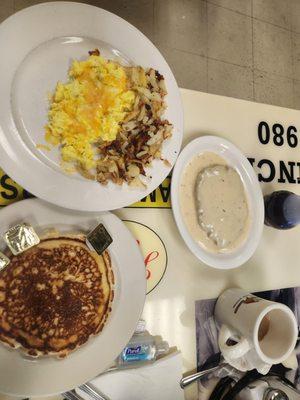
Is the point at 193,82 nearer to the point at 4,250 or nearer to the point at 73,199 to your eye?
the point at 73,199

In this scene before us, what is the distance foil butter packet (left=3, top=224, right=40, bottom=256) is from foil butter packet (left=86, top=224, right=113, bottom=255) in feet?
0.52

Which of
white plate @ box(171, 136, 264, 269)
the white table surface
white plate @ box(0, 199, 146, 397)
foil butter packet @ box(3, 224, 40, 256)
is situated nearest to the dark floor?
the white table surface

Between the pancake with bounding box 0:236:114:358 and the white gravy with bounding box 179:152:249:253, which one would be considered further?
the white gravy with bounding box 179:152:249:253

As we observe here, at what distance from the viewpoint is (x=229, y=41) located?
172 cm

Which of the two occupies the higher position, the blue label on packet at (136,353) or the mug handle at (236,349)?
the mug handle at (236,349)

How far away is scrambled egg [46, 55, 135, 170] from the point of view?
96 centimetres

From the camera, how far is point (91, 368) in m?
0.97

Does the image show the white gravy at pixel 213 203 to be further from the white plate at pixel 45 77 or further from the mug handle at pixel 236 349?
the mug handle at pixel 236 349

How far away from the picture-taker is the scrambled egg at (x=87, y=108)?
956 millimetres

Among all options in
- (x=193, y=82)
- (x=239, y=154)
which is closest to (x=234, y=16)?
(x=193, y=82)

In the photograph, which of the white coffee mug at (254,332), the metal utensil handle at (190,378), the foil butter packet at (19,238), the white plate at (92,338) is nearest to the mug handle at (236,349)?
the white coffee mug at (254,332)

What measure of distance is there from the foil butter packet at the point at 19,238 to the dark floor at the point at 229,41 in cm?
103

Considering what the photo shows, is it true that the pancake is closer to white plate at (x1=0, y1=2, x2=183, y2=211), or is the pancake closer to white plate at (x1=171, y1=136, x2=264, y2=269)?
white plate at (x1=0, y1=2, x2=183, y2=211)

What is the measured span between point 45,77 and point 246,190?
748mm
